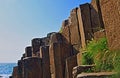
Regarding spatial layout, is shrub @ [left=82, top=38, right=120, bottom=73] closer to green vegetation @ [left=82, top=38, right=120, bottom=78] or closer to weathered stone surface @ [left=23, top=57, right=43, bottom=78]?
green vegetation @ [left=82, top=38, right=120, bottom=78]

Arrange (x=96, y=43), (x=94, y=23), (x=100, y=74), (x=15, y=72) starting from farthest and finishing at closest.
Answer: (x=15, y=72)
(x=94, y=23)
(x=96, y=43)
(x=100, y=74)

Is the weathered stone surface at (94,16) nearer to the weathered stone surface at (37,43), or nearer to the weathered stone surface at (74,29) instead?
the weathered stone surface at (74,29)

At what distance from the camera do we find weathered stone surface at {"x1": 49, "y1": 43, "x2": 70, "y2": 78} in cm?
1259

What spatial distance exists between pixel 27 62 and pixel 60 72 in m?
1.58

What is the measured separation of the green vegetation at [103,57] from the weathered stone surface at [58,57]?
5.27 meters

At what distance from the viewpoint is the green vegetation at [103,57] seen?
219 inches

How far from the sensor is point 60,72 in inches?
501

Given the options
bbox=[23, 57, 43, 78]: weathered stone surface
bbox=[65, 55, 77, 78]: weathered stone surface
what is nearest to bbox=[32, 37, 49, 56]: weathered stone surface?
bbox=[23, 57, 43, 78]: weathered stone surface

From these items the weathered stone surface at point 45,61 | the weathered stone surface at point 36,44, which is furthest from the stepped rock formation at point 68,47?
the weathered stone surface at point 36,44

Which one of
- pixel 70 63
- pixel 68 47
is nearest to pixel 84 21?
pixel 70 63

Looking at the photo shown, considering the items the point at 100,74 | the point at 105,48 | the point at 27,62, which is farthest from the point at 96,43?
the point at 27,62

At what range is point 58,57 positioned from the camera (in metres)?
12.7

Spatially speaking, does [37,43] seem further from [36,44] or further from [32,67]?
[32,67]

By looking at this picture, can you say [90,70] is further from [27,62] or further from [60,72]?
[27,62]
